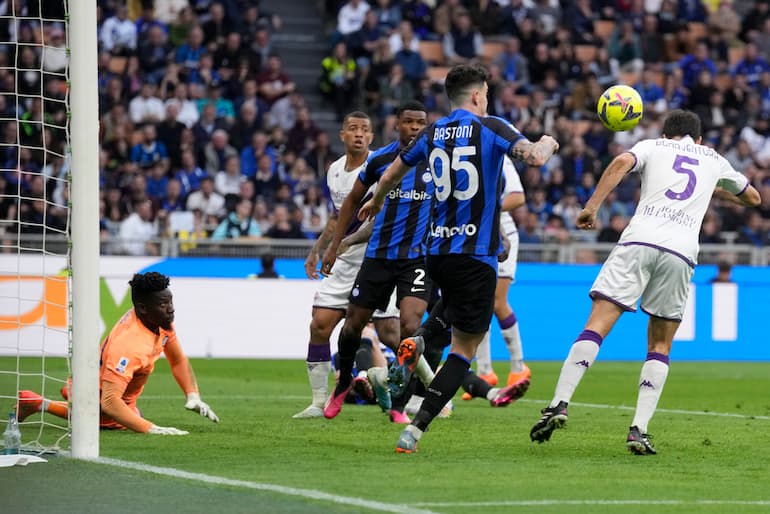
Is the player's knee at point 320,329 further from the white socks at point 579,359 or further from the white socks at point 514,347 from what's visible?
the white socks at point 514,347

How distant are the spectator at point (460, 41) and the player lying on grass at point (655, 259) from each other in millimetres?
18231

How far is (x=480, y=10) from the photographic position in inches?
1076

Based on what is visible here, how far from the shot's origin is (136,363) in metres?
8.92

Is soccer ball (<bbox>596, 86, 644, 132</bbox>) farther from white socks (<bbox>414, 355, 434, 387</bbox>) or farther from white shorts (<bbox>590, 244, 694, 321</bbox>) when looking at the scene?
white socks (<bbox>414, 355, 434, 387</bbox>)

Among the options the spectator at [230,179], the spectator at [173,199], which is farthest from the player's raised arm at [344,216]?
the spectator at [230,179]

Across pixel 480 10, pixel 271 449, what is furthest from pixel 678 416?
pixel 480 10

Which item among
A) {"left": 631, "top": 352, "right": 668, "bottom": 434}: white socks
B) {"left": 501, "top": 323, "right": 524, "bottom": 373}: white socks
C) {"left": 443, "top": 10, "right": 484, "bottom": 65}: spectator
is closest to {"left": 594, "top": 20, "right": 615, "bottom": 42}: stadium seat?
{"left": 443, "top": 10, "right": 484, "bottom": 65}: spectator

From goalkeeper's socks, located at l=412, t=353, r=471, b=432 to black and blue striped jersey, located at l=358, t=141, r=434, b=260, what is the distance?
2068 millimetres

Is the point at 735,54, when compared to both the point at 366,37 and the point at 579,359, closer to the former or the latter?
the point at 366,37

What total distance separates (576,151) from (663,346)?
16212 millimetres

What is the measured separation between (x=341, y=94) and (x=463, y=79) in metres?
17.4

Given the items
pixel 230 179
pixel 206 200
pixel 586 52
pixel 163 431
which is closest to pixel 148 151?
pixel 230 179

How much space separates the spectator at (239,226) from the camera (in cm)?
2036

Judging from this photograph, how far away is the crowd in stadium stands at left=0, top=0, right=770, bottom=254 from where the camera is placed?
21.0 m
